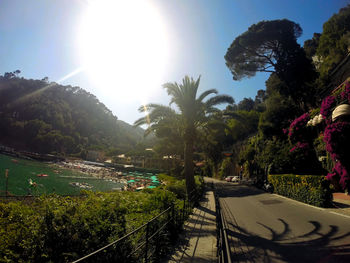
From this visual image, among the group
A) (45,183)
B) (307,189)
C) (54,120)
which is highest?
(54,120)

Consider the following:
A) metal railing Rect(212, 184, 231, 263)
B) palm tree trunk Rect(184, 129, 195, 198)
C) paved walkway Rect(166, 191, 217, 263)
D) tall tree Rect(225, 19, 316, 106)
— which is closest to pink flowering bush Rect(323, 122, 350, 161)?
paved walkway Rect(166, 191, 217, 263)

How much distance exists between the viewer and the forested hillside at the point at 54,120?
7069cm

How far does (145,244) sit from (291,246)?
4491 mm

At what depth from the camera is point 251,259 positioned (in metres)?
4.82

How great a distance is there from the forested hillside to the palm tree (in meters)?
64.0

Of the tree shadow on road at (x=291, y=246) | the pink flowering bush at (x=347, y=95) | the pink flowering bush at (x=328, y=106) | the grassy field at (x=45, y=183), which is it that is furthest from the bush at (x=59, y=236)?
the pink flowering bush at (x=328, y=106)

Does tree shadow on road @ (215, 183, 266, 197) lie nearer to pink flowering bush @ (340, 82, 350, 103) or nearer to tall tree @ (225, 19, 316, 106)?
pink flowering bush @ (340, 82, 350, 103)

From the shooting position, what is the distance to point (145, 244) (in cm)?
397

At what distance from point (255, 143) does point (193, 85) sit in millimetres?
24491

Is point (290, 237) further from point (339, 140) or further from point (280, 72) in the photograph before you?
point (280, 72)

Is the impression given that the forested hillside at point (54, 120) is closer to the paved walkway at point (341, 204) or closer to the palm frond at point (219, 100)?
the palm frond at point (219, 100)

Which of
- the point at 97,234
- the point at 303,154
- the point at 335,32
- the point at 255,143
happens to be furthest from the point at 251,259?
the point at 335,32

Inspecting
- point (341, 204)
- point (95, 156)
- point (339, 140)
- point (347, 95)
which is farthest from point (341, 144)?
point (95, 156)

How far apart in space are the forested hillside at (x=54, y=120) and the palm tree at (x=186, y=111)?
6404 centimetres
